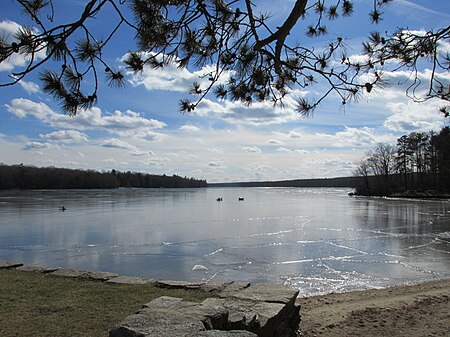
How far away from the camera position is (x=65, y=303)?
214 inches

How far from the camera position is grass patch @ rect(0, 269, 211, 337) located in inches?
174

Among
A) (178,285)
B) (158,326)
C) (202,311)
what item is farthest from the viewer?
(178,285)

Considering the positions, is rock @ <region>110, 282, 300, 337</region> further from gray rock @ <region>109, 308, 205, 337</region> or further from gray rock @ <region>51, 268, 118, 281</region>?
gray rock @ <region>51, 268, 118, 281</region>

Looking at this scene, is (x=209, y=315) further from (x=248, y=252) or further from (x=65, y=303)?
(x=248, y=252)

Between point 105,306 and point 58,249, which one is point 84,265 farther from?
point 105,306

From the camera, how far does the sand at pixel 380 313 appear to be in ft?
17.1

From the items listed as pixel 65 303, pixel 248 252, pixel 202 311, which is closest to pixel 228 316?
pixel 202 311

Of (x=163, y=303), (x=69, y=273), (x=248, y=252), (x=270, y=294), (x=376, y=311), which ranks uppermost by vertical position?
(x=163, y=303)

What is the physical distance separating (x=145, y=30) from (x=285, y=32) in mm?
1309

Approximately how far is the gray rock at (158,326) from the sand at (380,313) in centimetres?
245

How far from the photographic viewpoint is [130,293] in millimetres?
6078

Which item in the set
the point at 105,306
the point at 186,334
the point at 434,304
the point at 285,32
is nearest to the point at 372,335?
the point at 434,304

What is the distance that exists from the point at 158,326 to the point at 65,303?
3022mm

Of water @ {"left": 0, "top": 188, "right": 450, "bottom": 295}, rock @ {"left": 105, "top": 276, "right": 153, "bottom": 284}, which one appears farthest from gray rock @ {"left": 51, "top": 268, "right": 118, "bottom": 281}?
water @ {"left": 0, "top": 188, "right": 450, "bottom": 295}
